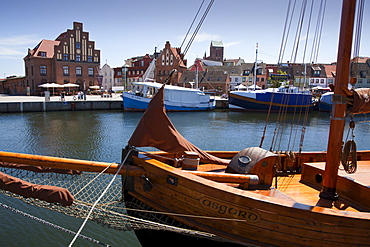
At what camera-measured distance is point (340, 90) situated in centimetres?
500

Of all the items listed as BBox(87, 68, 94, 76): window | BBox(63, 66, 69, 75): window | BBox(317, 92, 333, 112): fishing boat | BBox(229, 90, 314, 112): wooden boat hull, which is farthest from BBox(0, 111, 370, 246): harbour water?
BBox(87, 68, 94, 76): window

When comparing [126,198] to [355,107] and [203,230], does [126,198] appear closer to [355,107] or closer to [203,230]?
[203,230]

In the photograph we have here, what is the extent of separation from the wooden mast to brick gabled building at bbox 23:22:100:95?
58.3m

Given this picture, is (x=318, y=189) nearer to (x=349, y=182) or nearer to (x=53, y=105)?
(x=349, y=182)

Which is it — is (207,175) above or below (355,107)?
below

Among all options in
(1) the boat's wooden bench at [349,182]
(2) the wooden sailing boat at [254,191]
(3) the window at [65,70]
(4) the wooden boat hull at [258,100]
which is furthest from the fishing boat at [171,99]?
(1) the boat's wooden bench at [349,182]

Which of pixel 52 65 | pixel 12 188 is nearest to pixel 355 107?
pixel 12 188

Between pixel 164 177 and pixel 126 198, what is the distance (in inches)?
62.9

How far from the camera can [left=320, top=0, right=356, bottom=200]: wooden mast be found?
4.88m

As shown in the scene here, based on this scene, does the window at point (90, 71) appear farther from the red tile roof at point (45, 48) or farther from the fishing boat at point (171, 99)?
the fishing boat at point (171, 99)

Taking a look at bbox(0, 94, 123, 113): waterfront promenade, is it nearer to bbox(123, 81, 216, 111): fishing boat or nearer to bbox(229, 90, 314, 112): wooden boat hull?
bbox(123, 81, 216, 111): fishing boat

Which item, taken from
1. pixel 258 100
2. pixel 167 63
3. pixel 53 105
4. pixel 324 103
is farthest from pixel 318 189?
pixel 167 63

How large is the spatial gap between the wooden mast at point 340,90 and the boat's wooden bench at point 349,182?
1.68ft

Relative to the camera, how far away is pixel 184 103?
44.1 m
